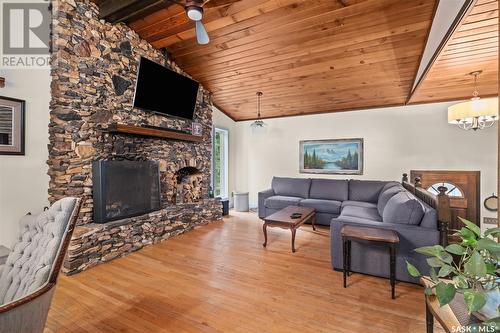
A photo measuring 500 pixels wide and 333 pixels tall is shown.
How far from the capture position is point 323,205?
4898 mm

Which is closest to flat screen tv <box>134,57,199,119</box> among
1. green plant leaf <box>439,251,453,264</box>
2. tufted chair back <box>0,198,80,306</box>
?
tufted chair back <box>0,198,80,306</box>

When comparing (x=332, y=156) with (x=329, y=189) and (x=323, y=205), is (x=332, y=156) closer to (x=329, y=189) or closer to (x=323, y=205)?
(x=329, y=189)

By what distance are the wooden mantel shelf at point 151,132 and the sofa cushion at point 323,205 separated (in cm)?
262

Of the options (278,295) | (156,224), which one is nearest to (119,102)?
(156,224)

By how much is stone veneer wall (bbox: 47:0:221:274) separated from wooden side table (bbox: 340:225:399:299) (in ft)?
9.30

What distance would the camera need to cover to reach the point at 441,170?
15.2 feet

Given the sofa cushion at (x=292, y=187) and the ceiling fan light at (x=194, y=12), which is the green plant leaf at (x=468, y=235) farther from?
the sofa cushion at (x=292, y=187)

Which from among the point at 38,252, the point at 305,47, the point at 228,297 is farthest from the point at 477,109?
the point at 38,252

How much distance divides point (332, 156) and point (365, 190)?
113 cm

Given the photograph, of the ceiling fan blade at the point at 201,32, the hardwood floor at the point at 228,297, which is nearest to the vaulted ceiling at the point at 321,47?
the ceiling fan blade at the point at 201,32

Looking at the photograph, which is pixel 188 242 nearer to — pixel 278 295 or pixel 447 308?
pixel 278 295

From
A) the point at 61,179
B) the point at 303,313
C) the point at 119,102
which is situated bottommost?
the point at 303,313

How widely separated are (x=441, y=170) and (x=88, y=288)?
5980mm

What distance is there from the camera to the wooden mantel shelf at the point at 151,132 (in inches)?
127
